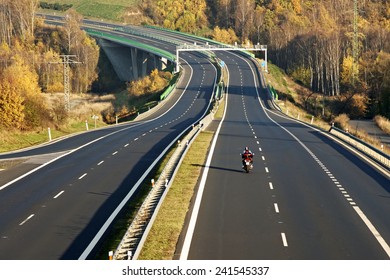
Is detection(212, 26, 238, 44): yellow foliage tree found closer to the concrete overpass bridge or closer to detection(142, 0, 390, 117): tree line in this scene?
detection(142, 0, 390, 117): tree line

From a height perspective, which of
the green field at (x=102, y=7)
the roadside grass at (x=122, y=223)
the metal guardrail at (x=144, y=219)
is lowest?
the roadside grass at (x=122, y=223)

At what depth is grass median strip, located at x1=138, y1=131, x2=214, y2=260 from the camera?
20.0 meters

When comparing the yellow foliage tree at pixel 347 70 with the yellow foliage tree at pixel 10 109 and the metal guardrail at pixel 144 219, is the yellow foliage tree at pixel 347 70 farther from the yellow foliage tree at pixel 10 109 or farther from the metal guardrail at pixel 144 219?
the metal guardrail at pixel 144 219

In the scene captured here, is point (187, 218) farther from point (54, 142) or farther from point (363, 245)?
point (54, 142)

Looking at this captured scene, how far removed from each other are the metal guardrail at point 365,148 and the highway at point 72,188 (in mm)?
12326

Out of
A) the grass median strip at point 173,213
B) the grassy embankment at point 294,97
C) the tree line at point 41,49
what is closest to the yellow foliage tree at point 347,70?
the grassy embankment at point 294,97

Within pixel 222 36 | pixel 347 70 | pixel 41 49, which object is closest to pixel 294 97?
pixel 347 70

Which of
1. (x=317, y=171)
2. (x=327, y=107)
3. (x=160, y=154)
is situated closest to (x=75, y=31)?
(x=327, y=107)

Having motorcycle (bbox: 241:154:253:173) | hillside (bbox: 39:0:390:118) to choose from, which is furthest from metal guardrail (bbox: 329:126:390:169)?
hillside (bbox: 39:0:390:118)

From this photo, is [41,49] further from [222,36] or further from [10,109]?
[10,109]

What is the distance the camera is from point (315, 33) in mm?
134625

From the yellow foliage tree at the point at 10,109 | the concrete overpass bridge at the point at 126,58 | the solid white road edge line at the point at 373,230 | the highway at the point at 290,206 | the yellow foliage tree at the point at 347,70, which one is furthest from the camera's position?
the concrete overpass bridge at the point at 126,58

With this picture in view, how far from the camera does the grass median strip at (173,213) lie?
65.5 feet

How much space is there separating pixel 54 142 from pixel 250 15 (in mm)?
125148
